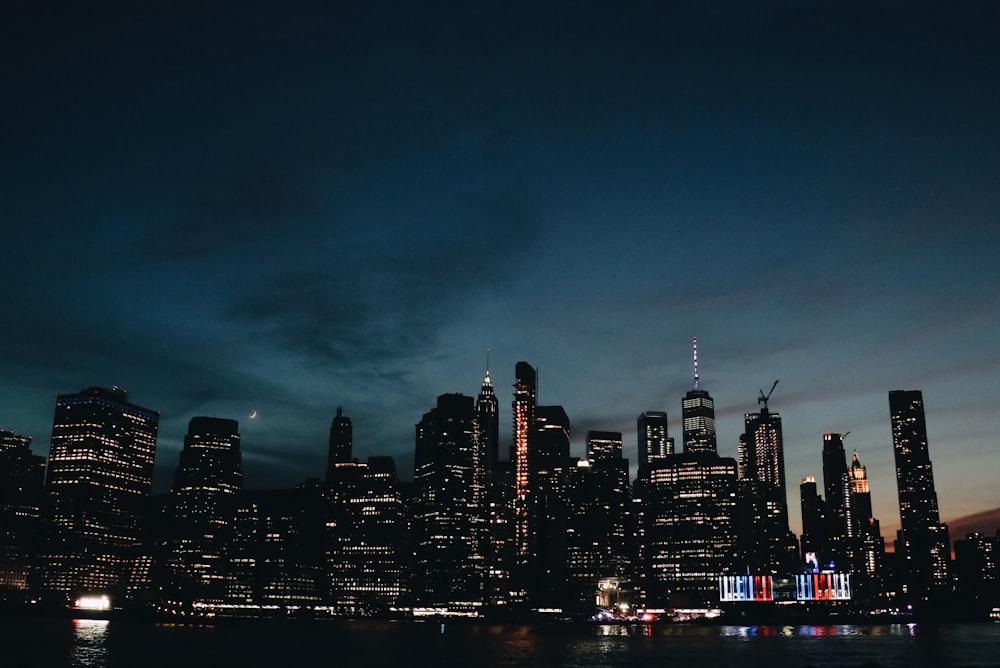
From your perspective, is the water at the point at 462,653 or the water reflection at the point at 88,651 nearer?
the water reflection at the point at 88,651

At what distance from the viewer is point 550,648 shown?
173 metres

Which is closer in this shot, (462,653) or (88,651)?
(88,651)

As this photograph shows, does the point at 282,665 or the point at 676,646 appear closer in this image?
the point at 282,665

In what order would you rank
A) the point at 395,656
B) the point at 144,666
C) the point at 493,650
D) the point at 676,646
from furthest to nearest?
the point at 676,646
the point at 493,650
the point at 395,656
the point at 144,666

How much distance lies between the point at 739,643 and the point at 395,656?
82118 mm

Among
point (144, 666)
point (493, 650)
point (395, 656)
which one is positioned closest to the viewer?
point (144, 666)

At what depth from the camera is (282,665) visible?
12612 cm

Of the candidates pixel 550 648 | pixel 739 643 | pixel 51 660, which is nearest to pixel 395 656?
pixel 550 648

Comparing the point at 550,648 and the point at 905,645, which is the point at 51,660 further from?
the point at 905,645

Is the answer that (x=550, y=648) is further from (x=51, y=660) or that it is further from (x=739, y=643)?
(x=51, y=660)

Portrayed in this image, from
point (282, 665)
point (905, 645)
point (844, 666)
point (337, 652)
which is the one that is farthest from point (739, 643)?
point (282, 665)

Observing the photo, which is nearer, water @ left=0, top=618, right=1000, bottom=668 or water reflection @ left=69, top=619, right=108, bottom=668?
water reflection @ left=69, top=619, right=108, bottom=668

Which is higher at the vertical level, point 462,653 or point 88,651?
point 88,651

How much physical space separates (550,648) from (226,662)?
6591 centimetres
